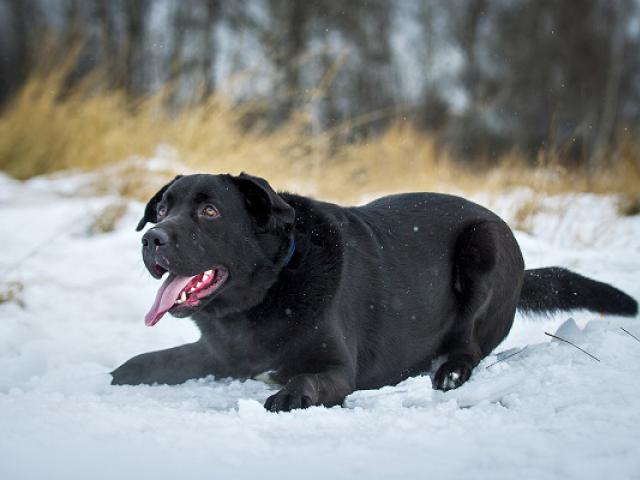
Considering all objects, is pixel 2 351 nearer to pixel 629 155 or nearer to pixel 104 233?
pixel 104 233

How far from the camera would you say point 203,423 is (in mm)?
2146

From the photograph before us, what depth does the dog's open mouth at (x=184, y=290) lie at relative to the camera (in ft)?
9.51

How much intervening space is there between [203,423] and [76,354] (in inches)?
64.5

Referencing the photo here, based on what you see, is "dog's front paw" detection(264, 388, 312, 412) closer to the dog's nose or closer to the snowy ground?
the snowy ground

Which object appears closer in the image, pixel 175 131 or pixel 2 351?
pixel 2 351

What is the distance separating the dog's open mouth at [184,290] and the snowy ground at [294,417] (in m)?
0.35

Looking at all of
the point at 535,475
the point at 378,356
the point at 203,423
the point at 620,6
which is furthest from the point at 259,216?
the point at 620,6

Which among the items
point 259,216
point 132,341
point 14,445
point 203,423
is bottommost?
point 132,341

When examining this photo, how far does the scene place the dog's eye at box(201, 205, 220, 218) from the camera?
3.06 metres

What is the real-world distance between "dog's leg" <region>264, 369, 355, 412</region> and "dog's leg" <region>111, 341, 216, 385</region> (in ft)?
2.53

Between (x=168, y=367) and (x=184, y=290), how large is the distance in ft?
1.79

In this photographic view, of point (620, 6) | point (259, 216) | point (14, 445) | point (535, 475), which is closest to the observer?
point (535, 475)

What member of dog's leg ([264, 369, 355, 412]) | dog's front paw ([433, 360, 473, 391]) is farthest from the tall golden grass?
dog's leg ([264, 369, 355, 412])

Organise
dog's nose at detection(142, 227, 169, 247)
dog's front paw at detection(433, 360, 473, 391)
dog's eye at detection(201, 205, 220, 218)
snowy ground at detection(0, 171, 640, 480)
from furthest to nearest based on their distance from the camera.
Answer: dog's front paw at detection(433, 360, 473, 391) → dog's eye at detection(201, 205, 220, 218) → dog's nose at detection(142, 227, 169, 247) → snowy ground at detection(0, 171, 640, 480)
